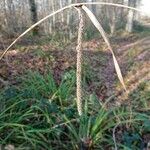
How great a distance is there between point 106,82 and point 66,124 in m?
5.46

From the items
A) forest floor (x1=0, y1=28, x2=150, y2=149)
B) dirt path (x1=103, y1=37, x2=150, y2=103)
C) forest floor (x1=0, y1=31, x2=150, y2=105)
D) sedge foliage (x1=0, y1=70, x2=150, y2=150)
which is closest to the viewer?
sedge foliage (x1=0, y1=70, x2=150, y2=150)

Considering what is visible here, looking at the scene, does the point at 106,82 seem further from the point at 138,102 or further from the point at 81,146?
the point at 81,146

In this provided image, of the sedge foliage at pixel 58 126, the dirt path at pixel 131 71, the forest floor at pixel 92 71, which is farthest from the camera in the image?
the dirt path at pixel 131 71

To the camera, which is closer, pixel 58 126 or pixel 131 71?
pixel 58 126

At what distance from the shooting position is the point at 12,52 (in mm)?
10938

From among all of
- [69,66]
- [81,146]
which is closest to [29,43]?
[69,66]

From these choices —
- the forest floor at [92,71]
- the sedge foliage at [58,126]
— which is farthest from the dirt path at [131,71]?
the sedge foliage at [58,126]

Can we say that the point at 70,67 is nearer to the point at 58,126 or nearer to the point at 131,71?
the point at 131,71

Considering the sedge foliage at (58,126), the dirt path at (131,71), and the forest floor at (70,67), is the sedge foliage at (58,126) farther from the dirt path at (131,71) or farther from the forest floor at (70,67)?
the dirt path at (131,71)

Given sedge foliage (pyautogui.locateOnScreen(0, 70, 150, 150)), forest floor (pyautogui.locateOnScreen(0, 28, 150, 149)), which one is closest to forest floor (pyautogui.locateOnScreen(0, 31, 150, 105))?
forest floor (pyautogui.locateOnScreen(0, 28, 150, 149))

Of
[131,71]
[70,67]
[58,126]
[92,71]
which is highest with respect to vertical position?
[58,126]

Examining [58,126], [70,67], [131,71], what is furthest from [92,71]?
[58,126]

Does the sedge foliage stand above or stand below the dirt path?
above

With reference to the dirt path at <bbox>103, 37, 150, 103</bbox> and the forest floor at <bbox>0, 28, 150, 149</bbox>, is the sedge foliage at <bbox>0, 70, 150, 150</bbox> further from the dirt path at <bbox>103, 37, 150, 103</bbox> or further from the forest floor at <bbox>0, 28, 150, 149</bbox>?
the dirt path at <bbox>103, 37, 150, 103</bbox>
